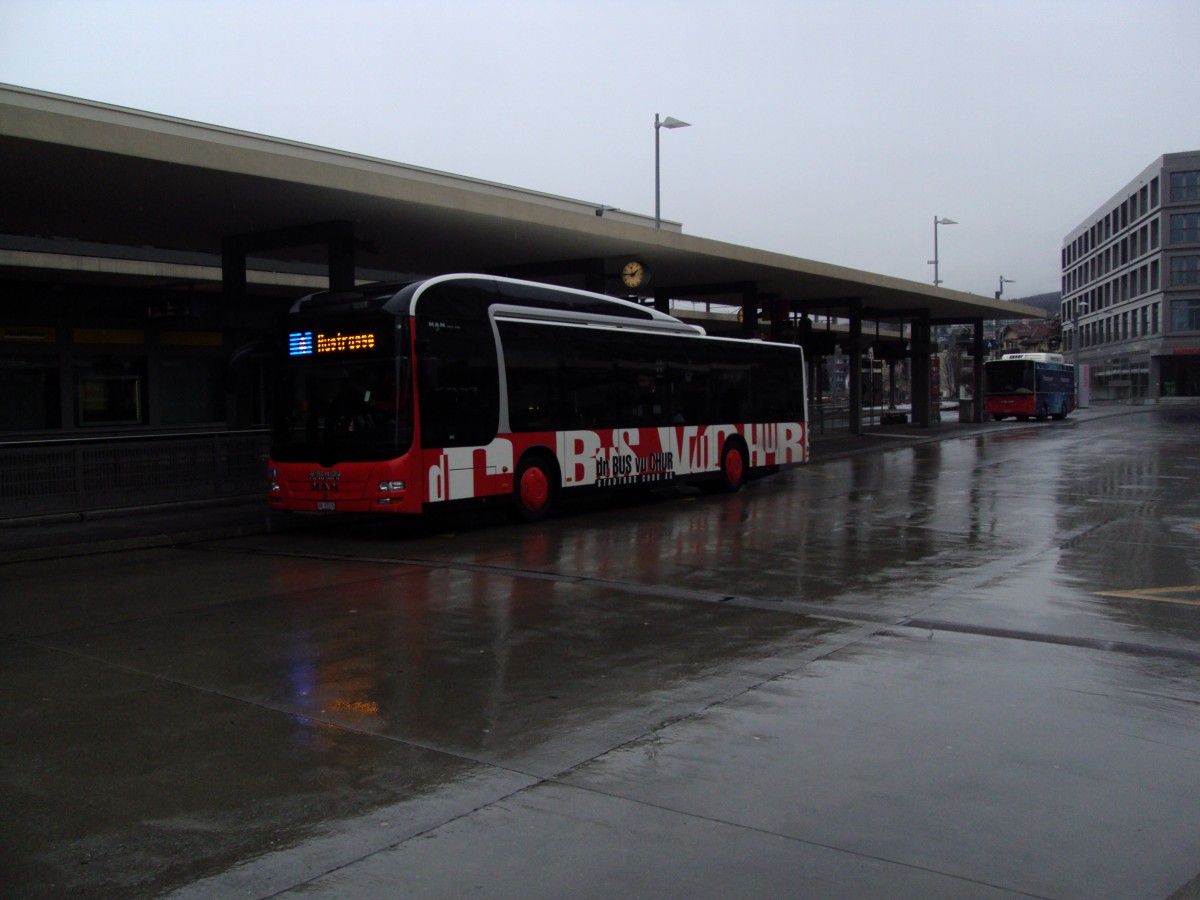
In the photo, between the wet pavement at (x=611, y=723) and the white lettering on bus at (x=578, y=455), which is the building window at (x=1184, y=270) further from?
the white lettering on bus at (x=578, y=455)

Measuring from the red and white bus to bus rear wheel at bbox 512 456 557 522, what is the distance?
0.09 ft

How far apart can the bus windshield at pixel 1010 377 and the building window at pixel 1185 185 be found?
40049mm

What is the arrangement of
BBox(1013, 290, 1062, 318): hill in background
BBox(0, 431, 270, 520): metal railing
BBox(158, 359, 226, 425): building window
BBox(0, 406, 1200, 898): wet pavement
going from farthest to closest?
BBox(1013, 290, 1062, 318): hill in background
BBox(158, 359, 226, 425): building window
BBox(0, 431, 270, 520): metal railing
BBox(0, 406, 1200, 898): wet pavement

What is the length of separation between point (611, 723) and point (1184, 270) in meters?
90.2

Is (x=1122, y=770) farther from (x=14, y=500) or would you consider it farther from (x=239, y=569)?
(x=14, y=500)

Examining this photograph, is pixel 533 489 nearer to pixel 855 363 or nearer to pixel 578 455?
pixel 578 455

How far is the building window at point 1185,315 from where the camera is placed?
3216 inches

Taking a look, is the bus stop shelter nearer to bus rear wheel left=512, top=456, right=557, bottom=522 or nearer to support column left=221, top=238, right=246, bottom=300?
support column left=221, top=238, right=246, bottom=300

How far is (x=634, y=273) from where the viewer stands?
24.6 meters

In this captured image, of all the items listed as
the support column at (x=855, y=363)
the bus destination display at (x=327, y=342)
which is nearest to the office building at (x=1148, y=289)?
the support column at (x=855, y=363)

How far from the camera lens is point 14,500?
15.8 m

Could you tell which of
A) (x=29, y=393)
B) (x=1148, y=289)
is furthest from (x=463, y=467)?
(x=1148, y=289)

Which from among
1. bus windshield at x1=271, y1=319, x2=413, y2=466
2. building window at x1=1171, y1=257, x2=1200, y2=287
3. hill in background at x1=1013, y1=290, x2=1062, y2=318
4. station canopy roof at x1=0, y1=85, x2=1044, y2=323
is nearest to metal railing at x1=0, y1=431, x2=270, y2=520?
bus windshield at x1=271, y1=319, x2=413, y2=466

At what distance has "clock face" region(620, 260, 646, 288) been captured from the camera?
965 inches
